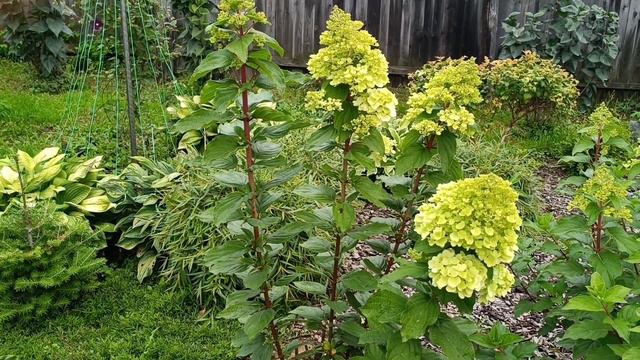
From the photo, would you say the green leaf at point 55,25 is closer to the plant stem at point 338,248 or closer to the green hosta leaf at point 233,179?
the green hosta leaf at point 233,179

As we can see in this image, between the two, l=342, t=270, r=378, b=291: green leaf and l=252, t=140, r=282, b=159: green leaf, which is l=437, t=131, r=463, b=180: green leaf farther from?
l=252, t=140, r=282, b=159: green leaf

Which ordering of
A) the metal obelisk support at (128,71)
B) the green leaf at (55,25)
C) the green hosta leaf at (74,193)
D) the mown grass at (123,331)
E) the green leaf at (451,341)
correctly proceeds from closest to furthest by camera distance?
1. the green leaf at (451,341)
2. the mown grass at (123,331)
3. the green hosta leaf at (74,193)
4. the metal obelisk support at (128,71)
5. the green leaf at (55,25)

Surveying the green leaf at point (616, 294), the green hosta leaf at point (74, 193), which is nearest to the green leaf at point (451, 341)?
the green leaf at point (616, 294)

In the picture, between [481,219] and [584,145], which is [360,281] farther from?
[584,145]

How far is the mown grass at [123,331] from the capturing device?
2635mm

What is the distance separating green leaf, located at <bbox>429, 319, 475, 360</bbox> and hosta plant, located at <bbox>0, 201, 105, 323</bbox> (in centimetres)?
201

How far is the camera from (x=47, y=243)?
2.78 metres

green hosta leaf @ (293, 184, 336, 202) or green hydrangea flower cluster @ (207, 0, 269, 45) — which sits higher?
green hydrangea flower cluster @ (207, 0, 269, 45)

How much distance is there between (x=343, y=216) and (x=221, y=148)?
1.44ft

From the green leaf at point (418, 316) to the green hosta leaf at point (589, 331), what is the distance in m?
0.48

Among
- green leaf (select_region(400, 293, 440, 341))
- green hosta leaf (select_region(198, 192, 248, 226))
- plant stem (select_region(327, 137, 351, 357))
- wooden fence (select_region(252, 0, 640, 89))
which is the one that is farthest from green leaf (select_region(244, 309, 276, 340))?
wooden fence (select_region(252, 0, 640, 89))

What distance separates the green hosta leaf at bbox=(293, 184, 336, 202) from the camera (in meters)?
1.85

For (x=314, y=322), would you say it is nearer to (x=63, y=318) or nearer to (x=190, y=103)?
(x=63, y=318)

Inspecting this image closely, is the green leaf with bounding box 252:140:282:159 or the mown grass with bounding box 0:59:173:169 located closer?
the green leaf with bounding box 252:140:282:159
